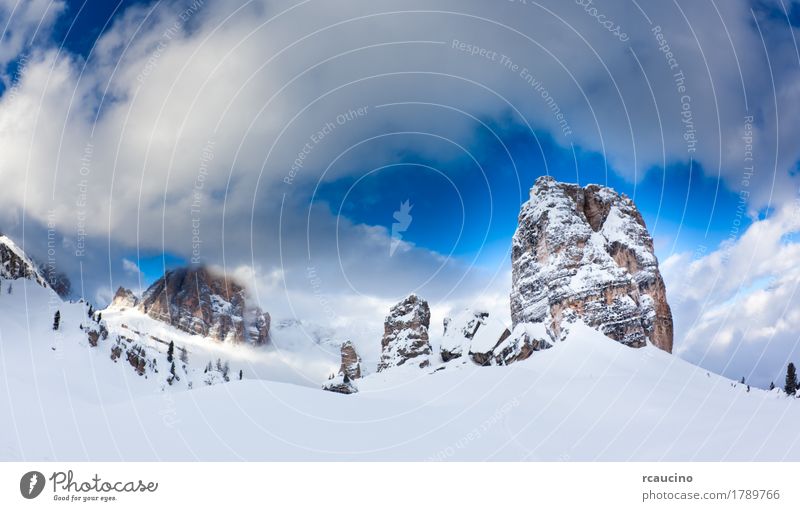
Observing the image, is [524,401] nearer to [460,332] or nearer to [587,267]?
[587,267]

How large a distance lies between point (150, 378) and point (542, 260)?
132 meters

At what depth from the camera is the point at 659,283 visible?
430ft

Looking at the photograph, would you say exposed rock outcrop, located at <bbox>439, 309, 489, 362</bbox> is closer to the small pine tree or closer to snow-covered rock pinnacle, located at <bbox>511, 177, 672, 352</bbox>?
snow-covered rock pinnacle, located at <bbox>511, 177, 672, 352</bbox>

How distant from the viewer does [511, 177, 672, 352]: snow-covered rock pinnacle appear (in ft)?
368

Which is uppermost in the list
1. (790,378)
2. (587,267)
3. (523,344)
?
(587,267)

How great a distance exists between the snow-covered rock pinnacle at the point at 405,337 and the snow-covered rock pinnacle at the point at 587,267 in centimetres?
5911

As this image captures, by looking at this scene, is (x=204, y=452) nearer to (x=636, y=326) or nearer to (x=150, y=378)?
(x=636, y=326)

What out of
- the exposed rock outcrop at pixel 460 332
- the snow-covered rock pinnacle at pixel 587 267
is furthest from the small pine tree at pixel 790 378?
the exposed rock outcrop at pixel 460 332

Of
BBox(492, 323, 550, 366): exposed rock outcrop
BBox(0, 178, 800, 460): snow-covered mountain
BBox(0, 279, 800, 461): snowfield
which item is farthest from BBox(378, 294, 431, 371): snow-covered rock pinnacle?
BBox(0, 279, 800, 461): snowfield

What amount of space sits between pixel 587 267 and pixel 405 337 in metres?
87.8

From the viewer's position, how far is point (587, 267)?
117 m

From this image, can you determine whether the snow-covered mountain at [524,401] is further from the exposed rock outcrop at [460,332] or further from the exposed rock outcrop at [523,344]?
the exposed rock outcrop at [460,332]

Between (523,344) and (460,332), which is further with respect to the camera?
(460,332)

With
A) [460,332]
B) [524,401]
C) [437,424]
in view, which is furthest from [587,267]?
[437,424]
